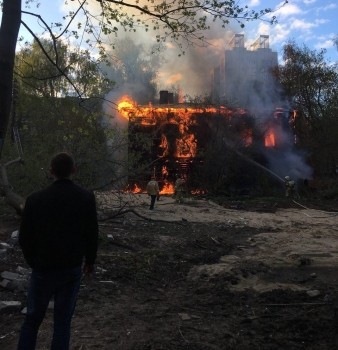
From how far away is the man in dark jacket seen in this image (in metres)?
3.27

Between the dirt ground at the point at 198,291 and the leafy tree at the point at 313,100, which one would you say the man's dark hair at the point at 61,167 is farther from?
the leafy tree at the point at 313,100

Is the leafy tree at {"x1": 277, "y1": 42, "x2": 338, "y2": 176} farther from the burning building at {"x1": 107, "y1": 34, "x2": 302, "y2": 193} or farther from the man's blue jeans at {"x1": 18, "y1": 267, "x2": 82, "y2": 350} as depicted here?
the man's blue jeans at {"x1": 18, "y1": 267, "x2": 82, "y2": 350}

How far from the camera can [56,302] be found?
3.38 meters

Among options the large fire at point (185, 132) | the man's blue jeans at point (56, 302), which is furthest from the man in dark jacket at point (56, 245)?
the large fire at point (185, 132)

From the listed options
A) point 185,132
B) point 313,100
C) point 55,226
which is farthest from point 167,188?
point 55,226

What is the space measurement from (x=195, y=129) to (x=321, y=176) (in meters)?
11.8

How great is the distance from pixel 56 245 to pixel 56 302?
1.64 ft

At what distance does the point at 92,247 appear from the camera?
3.48m

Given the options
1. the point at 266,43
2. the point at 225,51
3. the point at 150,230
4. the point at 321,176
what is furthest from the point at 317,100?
the point at 150,230

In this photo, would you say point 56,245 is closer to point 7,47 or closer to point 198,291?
point 7,47

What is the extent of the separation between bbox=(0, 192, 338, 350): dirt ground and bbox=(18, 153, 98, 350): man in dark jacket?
93 cm

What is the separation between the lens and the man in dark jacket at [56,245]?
3.27 m

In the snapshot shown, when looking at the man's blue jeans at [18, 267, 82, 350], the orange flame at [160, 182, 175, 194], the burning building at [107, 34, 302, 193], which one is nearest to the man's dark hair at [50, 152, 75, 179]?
the man's blue jeans at [18, 267, 82, 350]

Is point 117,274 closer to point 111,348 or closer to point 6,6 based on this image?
point 111,348
